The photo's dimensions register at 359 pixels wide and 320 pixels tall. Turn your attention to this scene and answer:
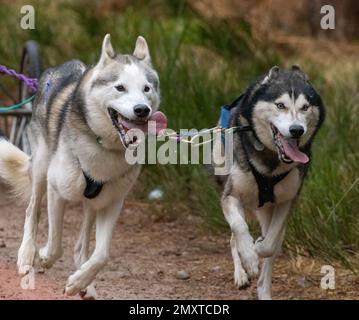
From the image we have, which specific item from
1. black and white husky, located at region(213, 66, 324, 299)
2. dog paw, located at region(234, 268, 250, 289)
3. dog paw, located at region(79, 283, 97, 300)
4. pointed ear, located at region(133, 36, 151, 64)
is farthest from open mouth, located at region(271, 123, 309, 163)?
dog paw, located at region(79, 283, 97, 300)

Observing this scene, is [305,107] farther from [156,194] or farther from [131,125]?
[156,194]

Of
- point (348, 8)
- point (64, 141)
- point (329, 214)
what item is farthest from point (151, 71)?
point (348, 8)

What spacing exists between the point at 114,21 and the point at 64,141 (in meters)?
5.17

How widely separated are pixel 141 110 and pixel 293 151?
941 millimetres

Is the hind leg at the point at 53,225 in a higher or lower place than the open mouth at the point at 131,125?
lower

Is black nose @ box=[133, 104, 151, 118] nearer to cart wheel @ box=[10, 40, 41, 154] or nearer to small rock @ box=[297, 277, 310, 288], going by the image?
small rock @ box=[297, 277, 310, 288]

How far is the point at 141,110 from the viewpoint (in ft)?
17.3

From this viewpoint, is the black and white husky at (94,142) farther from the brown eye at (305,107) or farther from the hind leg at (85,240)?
the brown eye at (305,107)

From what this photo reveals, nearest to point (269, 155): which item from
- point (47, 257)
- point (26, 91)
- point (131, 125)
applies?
point (131, 125)

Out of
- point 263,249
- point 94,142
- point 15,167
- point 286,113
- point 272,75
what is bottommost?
point 263,249

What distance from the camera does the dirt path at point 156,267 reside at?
6.40 m

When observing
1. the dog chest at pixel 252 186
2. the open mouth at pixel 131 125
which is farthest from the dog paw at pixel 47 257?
the dog chest at pixel 252 186

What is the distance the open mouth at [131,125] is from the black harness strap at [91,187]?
1.13ft

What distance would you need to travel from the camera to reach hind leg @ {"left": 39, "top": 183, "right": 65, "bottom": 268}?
5906 mm
